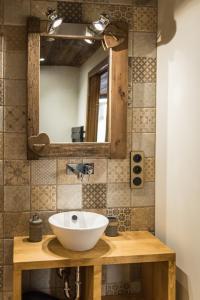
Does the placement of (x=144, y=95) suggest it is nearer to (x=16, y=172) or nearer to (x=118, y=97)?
(x=118, y=97)

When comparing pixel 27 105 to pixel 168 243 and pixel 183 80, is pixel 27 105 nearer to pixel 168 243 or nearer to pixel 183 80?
pixel 183 80

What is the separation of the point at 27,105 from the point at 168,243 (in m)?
1.25

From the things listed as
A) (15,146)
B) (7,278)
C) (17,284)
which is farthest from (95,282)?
(15,146)

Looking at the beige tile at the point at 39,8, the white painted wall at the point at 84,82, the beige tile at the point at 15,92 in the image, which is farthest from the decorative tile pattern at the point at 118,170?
the beige tile at the point at 39,8

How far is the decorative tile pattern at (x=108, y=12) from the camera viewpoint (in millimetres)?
2578

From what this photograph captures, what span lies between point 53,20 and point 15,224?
130cm

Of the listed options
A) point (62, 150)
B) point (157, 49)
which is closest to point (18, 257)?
point (62, 150)

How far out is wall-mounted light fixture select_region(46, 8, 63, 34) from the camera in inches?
94.4

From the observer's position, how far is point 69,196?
262cm

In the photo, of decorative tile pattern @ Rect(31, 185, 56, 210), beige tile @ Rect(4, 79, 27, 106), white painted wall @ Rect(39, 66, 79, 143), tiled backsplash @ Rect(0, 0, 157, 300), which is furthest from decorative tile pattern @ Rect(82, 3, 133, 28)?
decorative tile pattern @ Rect(31, 185, 56, 210)

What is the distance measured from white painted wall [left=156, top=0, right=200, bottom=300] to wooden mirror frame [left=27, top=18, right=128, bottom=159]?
0.84 feet

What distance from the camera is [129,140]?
2.68m

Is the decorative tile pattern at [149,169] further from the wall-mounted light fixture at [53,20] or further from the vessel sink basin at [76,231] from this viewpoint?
A: the wall-mounted light fixture at [53,20]

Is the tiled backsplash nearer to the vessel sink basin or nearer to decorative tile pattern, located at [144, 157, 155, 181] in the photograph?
decorative tile pattern, located at [144, 157, 155, 181]
